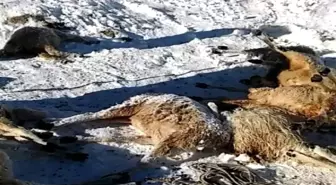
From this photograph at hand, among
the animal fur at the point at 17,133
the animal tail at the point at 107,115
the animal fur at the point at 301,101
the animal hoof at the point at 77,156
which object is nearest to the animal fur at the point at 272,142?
the animal fur at the point at 301,101

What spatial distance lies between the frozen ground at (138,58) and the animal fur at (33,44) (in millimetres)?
156

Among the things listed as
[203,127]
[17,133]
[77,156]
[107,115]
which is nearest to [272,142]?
[203,127]

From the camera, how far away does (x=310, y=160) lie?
17.4 ft

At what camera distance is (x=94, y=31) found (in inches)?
320

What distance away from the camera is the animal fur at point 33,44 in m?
7.27

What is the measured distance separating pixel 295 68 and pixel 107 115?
2.16 m

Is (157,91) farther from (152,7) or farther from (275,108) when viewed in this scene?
(152,7)

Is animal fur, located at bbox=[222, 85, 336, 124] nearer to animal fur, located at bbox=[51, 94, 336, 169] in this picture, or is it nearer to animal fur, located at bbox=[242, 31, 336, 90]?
animal fur, located at bbox=[242, 31, 336, 90]

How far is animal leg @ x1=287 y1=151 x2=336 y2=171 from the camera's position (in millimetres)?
5258

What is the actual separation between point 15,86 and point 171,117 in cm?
162

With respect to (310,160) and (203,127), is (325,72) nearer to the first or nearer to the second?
(310,160)

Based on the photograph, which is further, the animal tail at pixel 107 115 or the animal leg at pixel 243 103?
the animal leg at pixel 243 103

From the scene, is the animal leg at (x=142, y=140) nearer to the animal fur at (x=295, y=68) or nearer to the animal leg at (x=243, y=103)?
the animal leg at (x=243, y=103)

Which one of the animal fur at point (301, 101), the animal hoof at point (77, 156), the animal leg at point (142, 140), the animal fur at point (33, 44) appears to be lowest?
the animal fur at point (33, 44)
